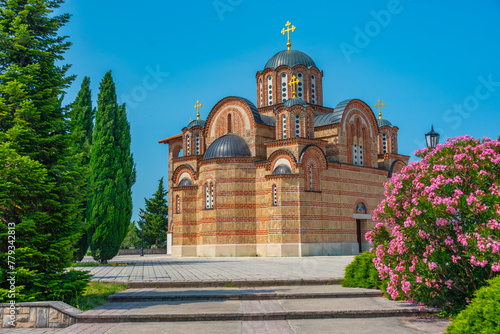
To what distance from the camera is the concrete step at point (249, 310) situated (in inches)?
318

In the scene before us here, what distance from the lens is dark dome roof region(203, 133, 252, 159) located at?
30.0 m

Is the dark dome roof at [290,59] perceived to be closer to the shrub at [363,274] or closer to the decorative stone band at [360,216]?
the decorative stone band at [360,216]

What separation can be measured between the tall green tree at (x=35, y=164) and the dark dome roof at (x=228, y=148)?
65.8 feet

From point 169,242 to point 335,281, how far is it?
1137 inches

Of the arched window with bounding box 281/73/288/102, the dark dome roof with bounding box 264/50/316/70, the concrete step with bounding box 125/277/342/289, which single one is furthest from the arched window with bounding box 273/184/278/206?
the concrete step with bounding box 125/277/342/289

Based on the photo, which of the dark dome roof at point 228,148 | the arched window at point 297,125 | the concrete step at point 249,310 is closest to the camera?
the concrete step at point 249,310

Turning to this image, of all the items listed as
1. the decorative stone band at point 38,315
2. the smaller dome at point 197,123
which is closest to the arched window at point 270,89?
the smaller dome at point 197,123

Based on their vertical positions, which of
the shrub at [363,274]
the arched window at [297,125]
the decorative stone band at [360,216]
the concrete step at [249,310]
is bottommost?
the concrete step at [249,310]

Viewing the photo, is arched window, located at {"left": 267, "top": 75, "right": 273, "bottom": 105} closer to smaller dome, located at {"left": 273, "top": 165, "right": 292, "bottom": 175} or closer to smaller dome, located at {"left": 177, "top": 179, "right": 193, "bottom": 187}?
smaller dome, located at {"left": 273, "top": 165, "right": 292, "bottom": 175}

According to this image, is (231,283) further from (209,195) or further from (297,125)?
(297,125)

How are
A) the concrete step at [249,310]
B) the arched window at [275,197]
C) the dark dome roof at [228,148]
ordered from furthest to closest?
1. the dark dome roof at [228,148]
2. the arched window at [275,197]
3. the concrete step at [249,310]

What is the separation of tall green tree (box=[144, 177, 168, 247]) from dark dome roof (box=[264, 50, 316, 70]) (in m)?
23.1

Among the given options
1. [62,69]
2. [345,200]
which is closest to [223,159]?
[345,200]

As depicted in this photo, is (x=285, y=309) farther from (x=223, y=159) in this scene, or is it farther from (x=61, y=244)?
(x=223, y=159)
